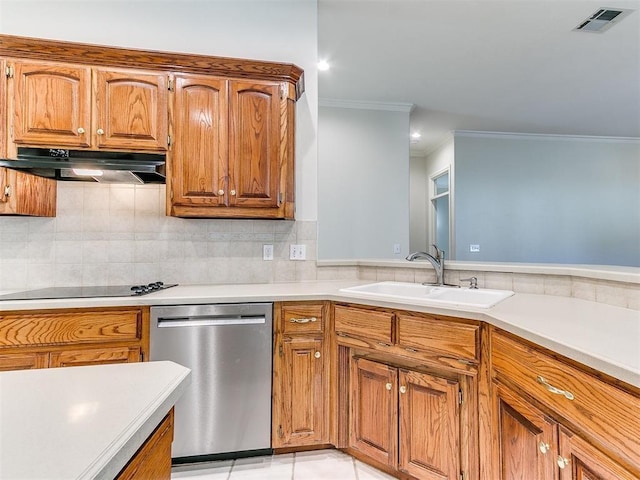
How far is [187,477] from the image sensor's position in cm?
175

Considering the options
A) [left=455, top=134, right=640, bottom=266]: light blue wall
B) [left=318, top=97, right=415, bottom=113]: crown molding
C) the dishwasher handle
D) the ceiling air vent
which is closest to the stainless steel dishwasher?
the dishwasher handle

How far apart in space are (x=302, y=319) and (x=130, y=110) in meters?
1.61

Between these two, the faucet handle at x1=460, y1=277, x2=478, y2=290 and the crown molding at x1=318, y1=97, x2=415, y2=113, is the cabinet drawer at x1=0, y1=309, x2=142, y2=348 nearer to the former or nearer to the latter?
the faucet handle at x1=460, y1=277, x2=478, y2=290

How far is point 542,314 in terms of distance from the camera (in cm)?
133

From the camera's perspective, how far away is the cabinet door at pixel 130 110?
2.02m

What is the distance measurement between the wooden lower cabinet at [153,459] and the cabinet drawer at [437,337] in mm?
1165

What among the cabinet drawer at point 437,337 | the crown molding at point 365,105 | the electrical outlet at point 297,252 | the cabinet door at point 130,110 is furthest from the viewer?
the crown molding at point 365,105

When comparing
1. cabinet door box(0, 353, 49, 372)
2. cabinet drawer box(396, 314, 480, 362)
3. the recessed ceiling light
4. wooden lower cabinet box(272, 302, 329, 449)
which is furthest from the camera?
the recessed ceiling light

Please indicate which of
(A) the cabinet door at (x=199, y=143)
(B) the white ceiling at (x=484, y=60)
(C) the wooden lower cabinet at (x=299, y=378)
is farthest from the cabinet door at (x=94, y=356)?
→ (B) the white ceiling at (x=484, y=60)

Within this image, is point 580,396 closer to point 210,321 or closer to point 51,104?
point 210,321

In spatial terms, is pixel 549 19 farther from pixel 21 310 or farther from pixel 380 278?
pixel 21 310

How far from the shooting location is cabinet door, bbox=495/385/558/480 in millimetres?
1035

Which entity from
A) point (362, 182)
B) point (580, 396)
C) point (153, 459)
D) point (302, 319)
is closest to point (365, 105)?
point (362, 182)

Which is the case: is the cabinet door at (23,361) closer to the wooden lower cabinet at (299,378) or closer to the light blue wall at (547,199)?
the wooden lower cabinet at (299,378)
